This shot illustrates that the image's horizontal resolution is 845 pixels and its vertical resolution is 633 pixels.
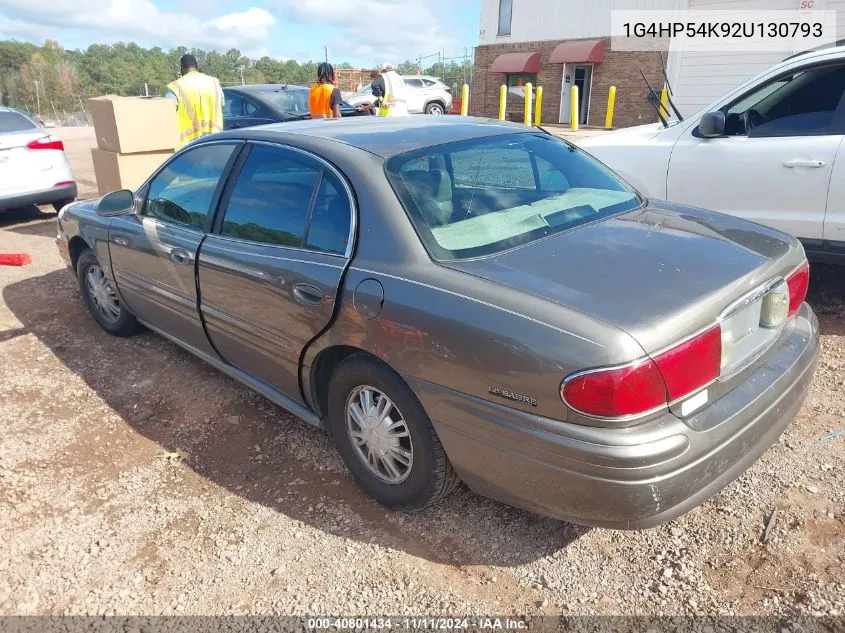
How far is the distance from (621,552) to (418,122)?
7.34 feet

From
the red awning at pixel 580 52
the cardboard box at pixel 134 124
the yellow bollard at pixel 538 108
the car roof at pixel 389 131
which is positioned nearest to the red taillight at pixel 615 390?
the car roof at pixel 389 131

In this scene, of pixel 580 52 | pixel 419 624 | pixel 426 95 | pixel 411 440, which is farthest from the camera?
pixel 426 95

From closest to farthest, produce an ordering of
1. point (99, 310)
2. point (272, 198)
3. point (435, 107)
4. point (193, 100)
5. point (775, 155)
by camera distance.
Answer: point (272, 198), point (775, 155), point (99, 310), point (193, 100), point (435, 107)

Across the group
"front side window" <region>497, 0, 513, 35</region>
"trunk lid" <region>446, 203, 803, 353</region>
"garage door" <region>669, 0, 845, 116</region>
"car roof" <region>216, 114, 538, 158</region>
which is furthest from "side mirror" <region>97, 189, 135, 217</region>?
"front side window" <region>497, 0, 513, 35</region>

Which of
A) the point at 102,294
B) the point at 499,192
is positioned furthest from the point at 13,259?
the point at 499,192

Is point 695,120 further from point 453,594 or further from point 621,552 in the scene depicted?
point 453,594

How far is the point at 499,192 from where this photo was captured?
2881 mm

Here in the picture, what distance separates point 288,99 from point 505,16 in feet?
59.9

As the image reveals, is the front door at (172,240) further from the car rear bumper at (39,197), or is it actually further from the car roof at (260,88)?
the car roof at (260,88)

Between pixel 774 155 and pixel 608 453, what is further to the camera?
pixel 774 155

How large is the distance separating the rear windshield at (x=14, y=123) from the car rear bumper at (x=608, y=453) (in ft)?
26.0

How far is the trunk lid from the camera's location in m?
2.01

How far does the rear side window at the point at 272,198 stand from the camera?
289cm

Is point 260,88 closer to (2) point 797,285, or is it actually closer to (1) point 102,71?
(2) point 797,285
